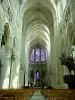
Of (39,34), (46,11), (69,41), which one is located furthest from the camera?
(39,34)

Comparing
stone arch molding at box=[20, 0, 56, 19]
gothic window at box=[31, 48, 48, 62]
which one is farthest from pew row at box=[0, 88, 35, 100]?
gothic window at box=[31, 48, 48, 62]

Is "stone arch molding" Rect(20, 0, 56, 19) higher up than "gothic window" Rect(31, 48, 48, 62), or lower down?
higher up

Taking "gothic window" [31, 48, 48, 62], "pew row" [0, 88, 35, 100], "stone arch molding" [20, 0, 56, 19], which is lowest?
"pew row" [0, 88, 35, 100]

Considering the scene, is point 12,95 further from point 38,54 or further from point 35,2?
point 38,54

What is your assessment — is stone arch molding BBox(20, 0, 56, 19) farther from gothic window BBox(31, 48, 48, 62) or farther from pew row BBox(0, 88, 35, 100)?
gothic window BBox(31, 48, 48, 62)

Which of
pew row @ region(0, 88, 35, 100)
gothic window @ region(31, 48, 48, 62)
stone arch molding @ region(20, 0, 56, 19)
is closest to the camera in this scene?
pew row @ region(0, 88, 35, 100)

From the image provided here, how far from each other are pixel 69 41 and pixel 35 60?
32.5 metres

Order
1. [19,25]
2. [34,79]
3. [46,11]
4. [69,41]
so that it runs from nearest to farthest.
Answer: [69,41], [19,25], [46,11], [34,79]

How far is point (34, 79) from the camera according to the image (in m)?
46.1

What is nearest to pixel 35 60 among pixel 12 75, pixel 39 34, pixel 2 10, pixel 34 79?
pixel 34 79

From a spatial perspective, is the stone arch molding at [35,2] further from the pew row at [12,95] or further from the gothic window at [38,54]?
the gothic window at [38,54]

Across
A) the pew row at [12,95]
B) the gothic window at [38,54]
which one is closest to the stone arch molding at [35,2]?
the pew row at [12,95]

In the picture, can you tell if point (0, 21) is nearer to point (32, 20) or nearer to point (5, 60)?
point (5, 60)

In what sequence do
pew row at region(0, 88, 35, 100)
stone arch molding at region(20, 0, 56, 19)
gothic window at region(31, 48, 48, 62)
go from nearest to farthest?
pew row at region(0, 88, 35, 100) < stone arch molding at region(20, 0, 56, 19) < gothic window at region(31, 48, 48, 62)
